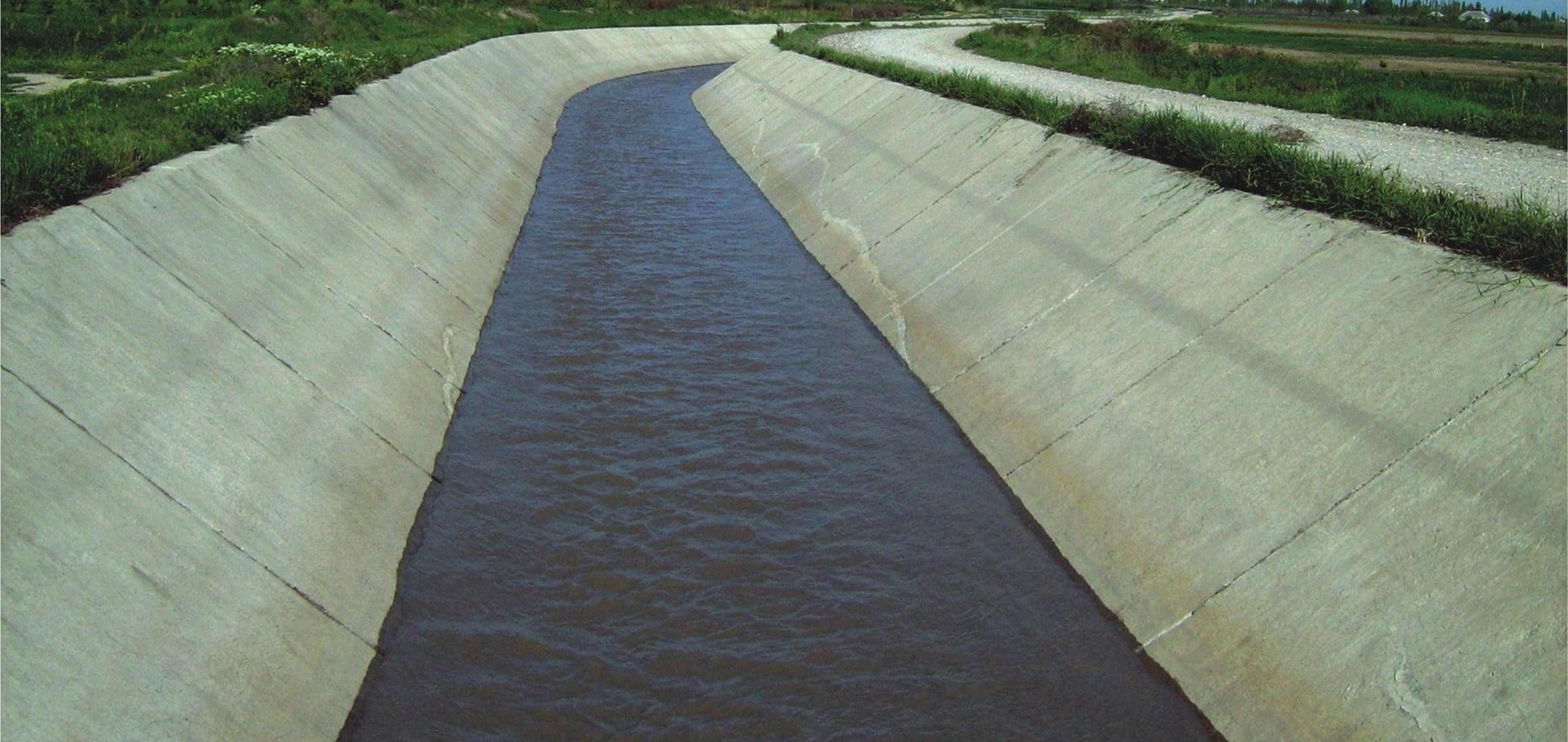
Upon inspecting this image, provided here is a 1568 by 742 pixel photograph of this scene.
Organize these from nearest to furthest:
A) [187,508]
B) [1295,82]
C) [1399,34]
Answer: [187,508]
[1295,82]
[1399,34]

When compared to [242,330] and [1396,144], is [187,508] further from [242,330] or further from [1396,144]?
[1396,144]

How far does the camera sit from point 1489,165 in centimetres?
1630

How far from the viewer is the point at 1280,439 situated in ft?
32.6

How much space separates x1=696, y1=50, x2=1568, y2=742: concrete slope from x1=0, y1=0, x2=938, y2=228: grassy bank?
348 inches

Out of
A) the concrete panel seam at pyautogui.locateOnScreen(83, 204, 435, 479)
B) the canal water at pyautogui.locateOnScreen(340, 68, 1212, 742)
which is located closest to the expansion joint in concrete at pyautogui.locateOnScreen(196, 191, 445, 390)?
the canal water at pyautogui.locateOnScreen(340, 68, 1212, 742)

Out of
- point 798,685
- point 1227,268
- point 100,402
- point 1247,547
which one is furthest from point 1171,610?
point 100,402

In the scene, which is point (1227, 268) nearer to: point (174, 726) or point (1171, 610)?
point (1171, 610)

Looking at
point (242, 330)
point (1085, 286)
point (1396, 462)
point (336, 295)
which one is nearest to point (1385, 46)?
point (1085, 286)

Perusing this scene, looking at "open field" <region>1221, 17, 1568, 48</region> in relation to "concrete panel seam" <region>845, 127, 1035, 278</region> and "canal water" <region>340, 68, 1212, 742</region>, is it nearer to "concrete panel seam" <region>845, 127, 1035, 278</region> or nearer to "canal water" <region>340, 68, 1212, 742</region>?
"concrete panel seam" <region>845, 127, 1035, 278</region>

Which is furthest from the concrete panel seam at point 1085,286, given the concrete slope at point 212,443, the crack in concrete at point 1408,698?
the crack in concrete at point 1408,698

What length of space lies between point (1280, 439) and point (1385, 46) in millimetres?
52380

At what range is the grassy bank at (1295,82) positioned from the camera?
21.3 metres

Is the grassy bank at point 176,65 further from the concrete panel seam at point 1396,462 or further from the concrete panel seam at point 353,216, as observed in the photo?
the concrete panel seam at point 1396,462

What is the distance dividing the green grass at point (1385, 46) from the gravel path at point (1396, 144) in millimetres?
23878
